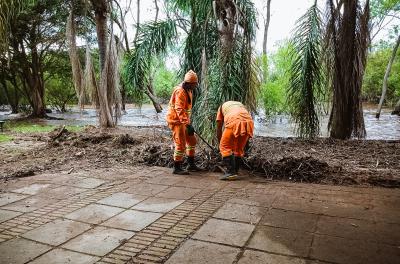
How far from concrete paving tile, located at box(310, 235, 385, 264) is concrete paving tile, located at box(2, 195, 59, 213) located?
9.69 feet

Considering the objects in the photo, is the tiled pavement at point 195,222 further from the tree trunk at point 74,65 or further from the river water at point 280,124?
the river water at point 280,124

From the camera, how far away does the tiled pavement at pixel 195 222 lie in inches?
112

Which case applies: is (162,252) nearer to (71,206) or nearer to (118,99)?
(71,206)

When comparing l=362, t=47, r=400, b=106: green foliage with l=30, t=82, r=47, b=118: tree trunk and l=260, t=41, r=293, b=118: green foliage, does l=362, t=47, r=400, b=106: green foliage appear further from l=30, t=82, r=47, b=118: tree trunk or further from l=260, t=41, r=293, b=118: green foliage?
l=30, t=82, r=47, b=118: tree trunk

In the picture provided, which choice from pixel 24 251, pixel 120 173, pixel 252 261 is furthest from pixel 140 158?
pixel 252 261

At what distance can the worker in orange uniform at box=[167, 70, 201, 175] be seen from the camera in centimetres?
551

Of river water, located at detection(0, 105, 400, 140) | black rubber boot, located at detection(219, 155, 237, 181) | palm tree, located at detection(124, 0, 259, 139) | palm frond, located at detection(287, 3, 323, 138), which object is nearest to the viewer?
black rubber boot, located at detection(219, 155, 237, 181)

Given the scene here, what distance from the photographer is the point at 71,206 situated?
404 centimetres

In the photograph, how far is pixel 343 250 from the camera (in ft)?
9.46

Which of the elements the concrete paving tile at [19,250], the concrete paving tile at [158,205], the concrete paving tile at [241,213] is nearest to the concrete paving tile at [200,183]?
the concrete paving tile at [158,205]

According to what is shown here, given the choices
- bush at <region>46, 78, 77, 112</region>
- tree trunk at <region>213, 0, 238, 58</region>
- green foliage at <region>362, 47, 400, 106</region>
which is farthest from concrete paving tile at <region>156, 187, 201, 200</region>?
Result: green foliage at <region>362, 47, 400, 106</region>

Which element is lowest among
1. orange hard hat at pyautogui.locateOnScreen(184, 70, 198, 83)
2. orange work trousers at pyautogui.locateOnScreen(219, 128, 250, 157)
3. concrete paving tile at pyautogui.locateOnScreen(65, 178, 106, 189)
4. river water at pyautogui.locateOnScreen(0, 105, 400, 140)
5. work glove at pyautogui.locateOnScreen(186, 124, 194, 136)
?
river water at pyautogui.locateOnScreen(0, 105, 400, 140)

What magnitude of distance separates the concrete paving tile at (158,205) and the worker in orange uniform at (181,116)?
140 centimetres

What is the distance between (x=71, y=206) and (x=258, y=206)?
2.07 metres
